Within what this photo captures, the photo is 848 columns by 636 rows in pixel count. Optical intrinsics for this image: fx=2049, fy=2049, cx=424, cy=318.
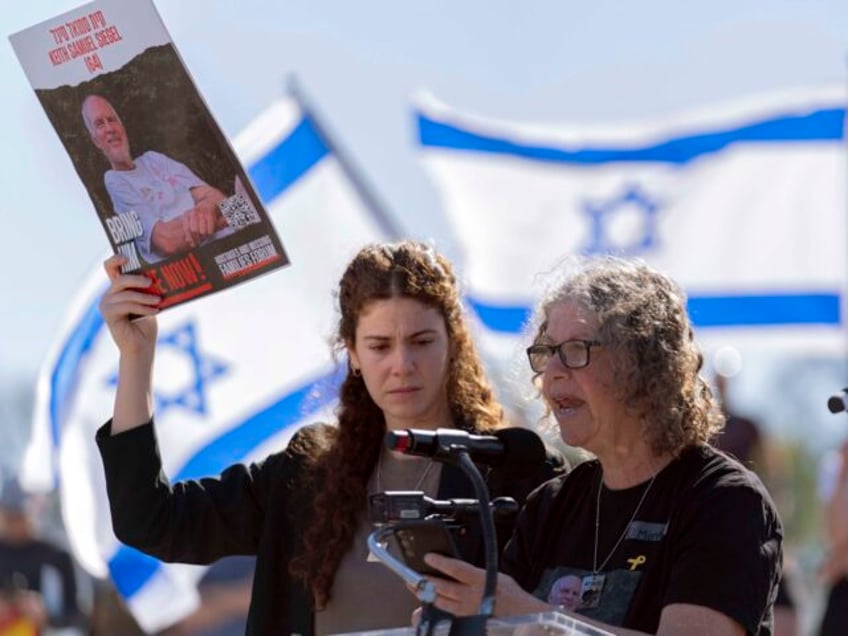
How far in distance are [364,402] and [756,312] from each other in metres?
6.15

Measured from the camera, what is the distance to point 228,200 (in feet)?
14.6

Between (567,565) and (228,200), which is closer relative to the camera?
(567,565)

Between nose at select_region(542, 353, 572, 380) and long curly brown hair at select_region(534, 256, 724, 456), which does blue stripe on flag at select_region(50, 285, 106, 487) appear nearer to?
long curly brown hair at select_region(534, 256, 724, 456)

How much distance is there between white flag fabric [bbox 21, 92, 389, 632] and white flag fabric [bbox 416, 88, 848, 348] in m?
2.14

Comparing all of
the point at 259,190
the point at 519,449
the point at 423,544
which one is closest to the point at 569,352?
the point at 519,449

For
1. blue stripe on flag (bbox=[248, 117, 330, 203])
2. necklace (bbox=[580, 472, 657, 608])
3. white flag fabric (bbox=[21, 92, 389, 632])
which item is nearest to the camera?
necklace (bbox=[580, 472, 657, 608])

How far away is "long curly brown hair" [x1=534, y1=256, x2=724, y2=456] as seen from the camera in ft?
13.5

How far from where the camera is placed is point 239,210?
14.6ft

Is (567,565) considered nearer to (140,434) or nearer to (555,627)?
(555,627)

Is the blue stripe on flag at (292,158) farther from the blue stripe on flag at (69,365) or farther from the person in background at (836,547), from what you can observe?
the person in background at (836,547)

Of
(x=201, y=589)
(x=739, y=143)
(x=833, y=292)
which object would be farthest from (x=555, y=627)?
(x=739, y=143)

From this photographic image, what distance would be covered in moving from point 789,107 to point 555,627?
829cm

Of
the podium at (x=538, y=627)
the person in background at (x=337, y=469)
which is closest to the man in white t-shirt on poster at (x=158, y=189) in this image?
the person in background at (x=337, y=469)

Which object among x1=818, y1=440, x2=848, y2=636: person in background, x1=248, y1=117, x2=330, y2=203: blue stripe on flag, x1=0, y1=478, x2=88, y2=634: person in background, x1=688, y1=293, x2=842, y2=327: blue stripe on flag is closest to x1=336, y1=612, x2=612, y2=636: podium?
x1=818, y1=440, x2=848, y2=636: person in background
